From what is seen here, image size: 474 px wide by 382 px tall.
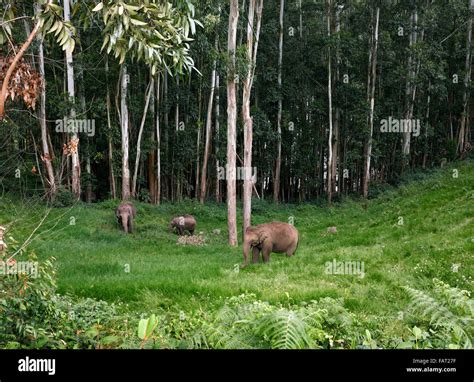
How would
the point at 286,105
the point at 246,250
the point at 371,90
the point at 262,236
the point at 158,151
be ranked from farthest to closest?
the point at 286,105, the point at 371,90, the point at 158,151, the point at 262,236, the point at 246,250

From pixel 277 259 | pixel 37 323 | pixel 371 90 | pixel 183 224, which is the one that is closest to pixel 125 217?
pixel 183 224

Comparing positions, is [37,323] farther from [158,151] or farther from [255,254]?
[158,151]

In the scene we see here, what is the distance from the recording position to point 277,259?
13.5 m

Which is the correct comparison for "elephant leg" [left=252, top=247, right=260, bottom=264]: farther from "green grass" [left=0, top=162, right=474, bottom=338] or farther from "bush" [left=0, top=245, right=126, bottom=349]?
"bush" [left=0, top=245, right=126, bottom=349]

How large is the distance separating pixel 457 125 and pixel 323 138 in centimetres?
1053

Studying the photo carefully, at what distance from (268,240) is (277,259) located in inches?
27.2

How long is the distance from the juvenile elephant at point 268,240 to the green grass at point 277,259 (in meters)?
0.41

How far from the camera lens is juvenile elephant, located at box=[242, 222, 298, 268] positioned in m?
12.8

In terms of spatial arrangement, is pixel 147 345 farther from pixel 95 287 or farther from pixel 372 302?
pixel 95 287

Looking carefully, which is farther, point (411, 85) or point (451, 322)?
point (411, 85)

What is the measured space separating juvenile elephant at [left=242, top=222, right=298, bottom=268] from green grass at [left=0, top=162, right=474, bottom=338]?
406 millimetres

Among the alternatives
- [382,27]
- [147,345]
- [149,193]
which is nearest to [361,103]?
[382,27]

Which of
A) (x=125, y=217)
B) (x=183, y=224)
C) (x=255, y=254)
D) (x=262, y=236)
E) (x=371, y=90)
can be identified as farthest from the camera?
(x=371, y=90)

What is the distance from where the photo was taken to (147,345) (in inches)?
154
